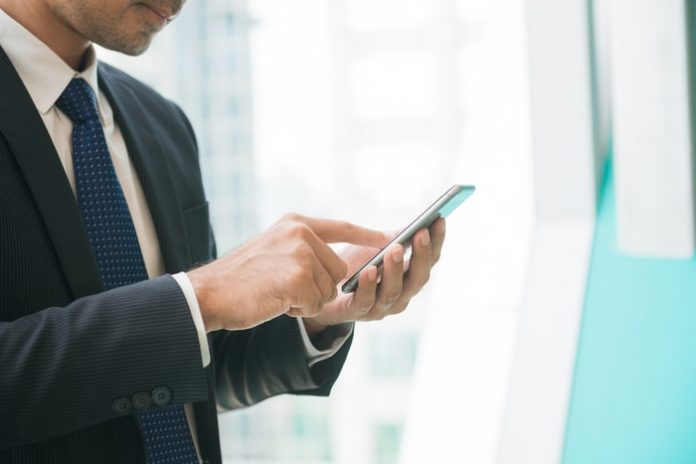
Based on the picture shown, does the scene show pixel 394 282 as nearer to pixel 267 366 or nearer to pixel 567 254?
pixel 267 366

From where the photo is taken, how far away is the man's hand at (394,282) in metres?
1.10

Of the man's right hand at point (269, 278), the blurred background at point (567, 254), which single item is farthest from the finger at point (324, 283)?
the blurred background at point (567, 254)

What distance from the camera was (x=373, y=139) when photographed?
21.1m

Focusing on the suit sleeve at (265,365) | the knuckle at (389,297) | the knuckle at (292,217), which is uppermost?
the knuckle at (292,217)

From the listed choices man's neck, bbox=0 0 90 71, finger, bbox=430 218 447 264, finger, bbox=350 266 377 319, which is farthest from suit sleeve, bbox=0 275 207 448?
man's neck, bbox=0 0 90 71

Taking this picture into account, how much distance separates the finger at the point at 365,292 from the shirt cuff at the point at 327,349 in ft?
0.46

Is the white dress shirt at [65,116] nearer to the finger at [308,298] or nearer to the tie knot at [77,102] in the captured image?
the tie knot at [77,102]

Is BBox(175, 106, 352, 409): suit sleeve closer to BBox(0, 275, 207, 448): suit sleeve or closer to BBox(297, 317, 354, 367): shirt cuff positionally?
BBox(297, 317, 354, 367): shirt cuff

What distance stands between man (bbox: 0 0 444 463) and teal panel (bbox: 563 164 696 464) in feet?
2.62

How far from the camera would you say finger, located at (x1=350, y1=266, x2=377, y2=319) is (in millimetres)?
1097

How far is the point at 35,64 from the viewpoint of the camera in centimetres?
118

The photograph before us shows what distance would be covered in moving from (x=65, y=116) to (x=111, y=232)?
0.67 ft

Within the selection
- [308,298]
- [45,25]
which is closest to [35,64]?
[45,25]

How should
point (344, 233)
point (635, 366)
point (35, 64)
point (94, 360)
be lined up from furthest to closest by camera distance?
point (635, 366)
point (35, 64)
point (344, 233)
point (94, 360)
